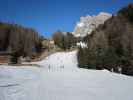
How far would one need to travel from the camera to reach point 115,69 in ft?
69.3

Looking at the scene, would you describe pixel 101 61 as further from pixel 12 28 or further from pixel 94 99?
pixel 12 28

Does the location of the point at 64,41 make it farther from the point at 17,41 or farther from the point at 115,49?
the point at 115,49

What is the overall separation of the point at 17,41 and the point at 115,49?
23197 mm

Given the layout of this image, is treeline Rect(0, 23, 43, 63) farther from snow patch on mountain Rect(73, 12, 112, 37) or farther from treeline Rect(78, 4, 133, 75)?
snow patch on mountain Rect(73, 12, 112, 37)

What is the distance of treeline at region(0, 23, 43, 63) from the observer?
36719 millimetres

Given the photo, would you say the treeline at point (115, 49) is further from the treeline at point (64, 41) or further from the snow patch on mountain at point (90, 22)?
the snow patch on mountain at point (90, 22)

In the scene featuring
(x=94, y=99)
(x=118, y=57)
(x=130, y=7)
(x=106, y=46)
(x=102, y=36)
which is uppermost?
(x=130, y=7)

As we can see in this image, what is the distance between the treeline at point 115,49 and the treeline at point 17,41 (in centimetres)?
1541

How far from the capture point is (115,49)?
70.3 ft

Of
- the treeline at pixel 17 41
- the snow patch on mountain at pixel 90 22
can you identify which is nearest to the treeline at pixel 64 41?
the treeline at pixel 17 41

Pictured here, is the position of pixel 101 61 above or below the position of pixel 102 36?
below

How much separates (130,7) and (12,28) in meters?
26.8

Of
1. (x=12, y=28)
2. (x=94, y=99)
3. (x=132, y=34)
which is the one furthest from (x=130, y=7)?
(x=12, y=28)

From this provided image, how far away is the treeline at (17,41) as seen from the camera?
3672cm
